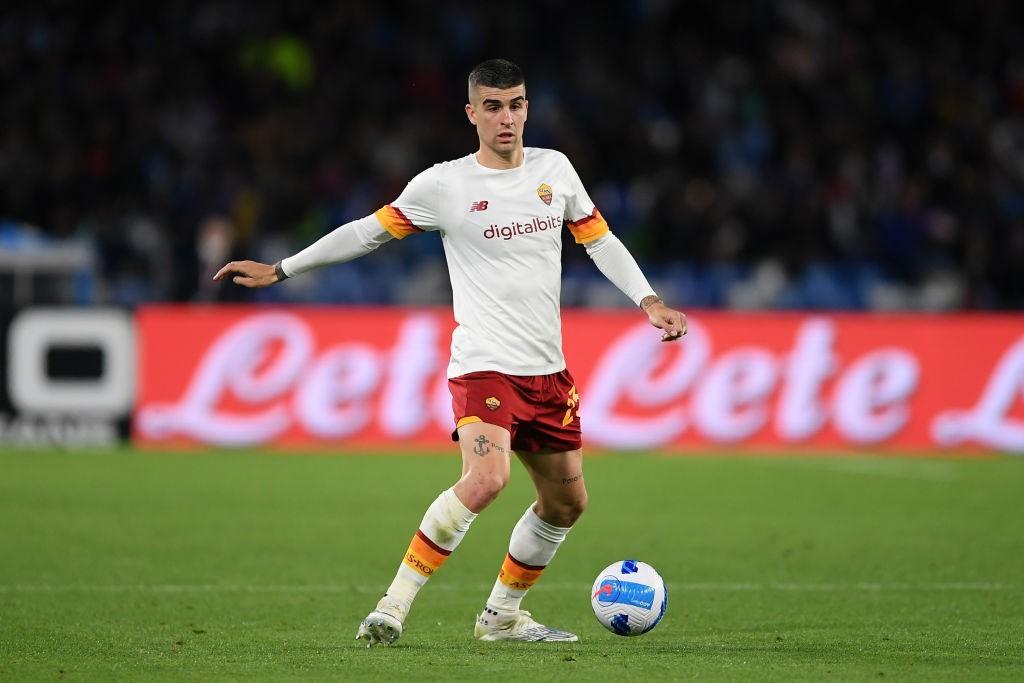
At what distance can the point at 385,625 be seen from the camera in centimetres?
623

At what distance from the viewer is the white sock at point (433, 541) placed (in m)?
6.34

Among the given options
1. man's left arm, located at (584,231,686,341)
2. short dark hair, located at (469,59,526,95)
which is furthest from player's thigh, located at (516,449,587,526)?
short dark hair, located at (469,59,526,95)

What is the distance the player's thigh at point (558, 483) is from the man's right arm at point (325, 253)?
1034 millimetres

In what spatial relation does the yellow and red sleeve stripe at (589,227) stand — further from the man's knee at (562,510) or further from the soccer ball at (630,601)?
the soccer ball at (630,601)

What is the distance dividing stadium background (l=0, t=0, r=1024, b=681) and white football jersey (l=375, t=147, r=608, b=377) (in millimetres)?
1171

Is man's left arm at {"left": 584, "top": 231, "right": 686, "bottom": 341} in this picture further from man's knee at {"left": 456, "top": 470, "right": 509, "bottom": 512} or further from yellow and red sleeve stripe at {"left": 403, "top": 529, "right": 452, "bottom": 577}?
yellow and red sleeve stripe at {"left": 403, "top": 529, "right": 452, "bottom": 577}

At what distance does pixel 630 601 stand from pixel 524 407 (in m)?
0.88

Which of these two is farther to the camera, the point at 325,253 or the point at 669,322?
the point at 325,253

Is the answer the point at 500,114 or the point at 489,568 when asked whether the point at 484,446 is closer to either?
the point at 500,114

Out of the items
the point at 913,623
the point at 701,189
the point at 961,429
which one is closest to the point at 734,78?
the point at 701,189

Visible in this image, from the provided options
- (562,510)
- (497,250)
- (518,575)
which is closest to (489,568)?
(518,575)

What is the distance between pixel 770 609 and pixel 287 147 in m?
14.1

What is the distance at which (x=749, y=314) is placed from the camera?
16.4 m

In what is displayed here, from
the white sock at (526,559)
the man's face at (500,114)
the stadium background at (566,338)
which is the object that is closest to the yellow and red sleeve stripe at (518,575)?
the white sock at (526,559)
